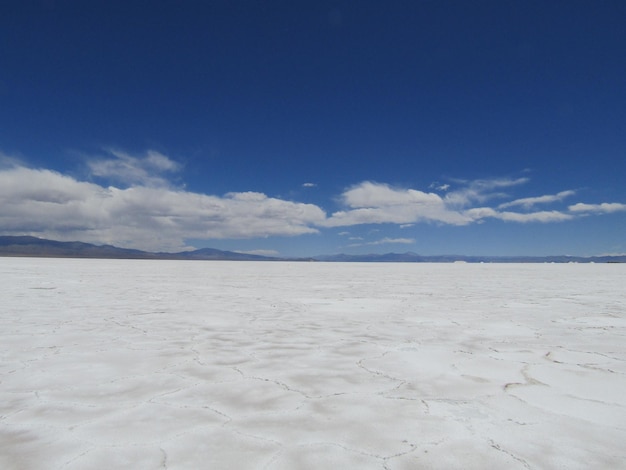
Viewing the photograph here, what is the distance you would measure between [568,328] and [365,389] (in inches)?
148

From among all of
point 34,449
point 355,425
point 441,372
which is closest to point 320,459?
point 355,425

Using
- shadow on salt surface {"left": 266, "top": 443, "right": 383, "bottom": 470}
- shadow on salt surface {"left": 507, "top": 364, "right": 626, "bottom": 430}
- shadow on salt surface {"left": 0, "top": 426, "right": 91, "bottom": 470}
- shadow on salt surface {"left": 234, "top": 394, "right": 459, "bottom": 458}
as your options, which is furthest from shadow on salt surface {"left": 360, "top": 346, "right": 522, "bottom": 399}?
shadow on salt surface {"left": 0, "top": 426, "right": 91, "bottom": 470}

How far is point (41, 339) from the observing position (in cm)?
415

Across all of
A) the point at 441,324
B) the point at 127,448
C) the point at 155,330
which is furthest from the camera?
the point at 441,324

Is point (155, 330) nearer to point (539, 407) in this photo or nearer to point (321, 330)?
point (321, 330)

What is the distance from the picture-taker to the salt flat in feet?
5.80

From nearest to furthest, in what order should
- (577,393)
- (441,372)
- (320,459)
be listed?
(320,459), (577,393), (441,372)

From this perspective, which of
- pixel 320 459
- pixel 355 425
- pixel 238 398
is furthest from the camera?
pixel 238 398

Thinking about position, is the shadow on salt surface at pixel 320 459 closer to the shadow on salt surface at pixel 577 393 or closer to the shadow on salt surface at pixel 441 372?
the shadow on salt surface at pixel 441 372

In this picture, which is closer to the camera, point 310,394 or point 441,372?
point 310,394

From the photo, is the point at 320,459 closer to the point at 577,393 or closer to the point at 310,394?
the point at 310,394

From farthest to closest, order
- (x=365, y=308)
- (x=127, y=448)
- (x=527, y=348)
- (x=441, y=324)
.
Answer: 1. (x=365, y=308)
2. (x=441, y=324)
3. (x=527, y=348)
4. (x=127, y=448)

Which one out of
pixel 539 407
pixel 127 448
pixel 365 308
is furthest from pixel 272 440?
pixel 365 308

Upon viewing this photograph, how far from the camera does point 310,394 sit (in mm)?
2547
